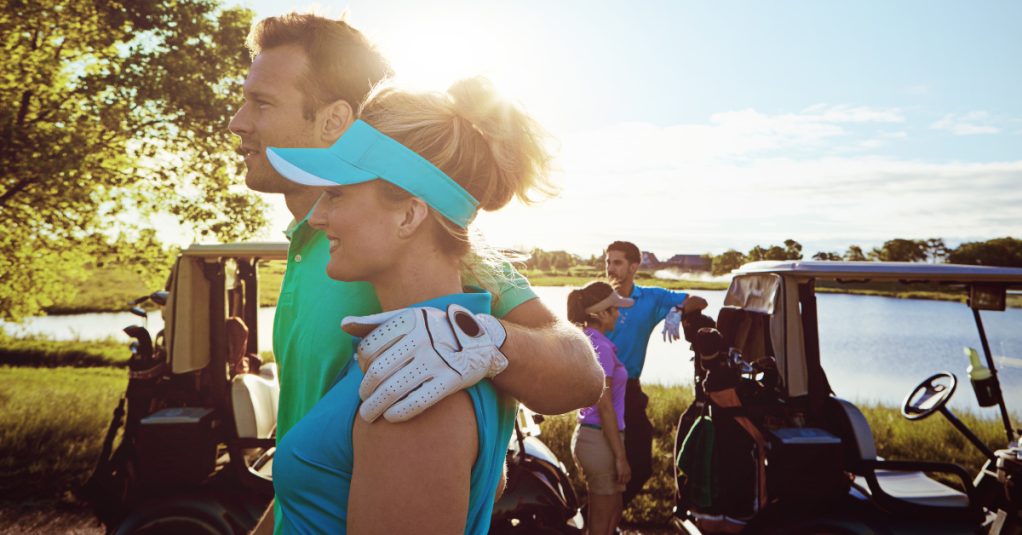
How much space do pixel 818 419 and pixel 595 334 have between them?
1962mm

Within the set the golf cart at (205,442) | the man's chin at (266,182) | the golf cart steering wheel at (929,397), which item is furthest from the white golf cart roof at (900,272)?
the man's chin at (266,182)

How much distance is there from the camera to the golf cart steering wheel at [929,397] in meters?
4.47

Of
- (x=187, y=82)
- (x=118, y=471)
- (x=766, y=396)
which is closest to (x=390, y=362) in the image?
(x=766, y=396)

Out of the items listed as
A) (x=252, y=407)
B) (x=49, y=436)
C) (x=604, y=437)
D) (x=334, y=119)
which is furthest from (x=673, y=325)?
(x=49, y=436)

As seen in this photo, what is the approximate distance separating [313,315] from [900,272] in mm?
4655

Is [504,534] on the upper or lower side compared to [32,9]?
lower

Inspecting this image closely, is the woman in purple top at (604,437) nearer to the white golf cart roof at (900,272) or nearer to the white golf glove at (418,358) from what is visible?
the white golf cart roof at (900,272)

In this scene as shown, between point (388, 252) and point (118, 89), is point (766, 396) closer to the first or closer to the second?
point (388, 252)

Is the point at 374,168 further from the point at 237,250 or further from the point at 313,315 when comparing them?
the point at 237,250

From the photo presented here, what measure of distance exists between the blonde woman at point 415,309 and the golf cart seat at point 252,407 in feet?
12.2

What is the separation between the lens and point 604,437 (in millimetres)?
4398

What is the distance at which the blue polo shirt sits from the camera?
5.44 metres

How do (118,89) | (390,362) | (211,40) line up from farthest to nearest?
(211,40)
(118,89)
(390,362)

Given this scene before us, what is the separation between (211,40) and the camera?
32.2 feet
